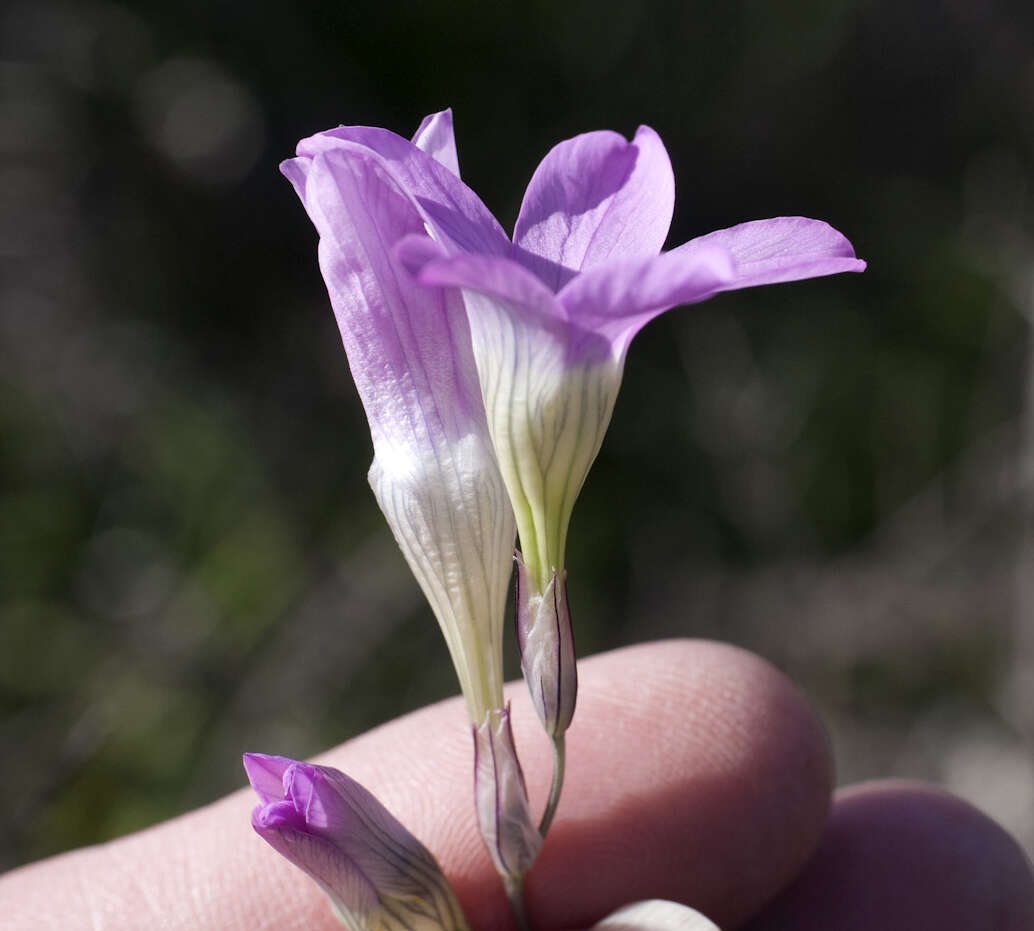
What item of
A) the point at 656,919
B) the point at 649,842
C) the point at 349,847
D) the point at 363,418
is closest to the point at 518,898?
the point at 656,919

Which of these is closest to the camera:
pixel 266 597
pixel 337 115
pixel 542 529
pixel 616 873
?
pixel 542 529

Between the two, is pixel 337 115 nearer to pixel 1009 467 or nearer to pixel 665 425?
pixel 665 425

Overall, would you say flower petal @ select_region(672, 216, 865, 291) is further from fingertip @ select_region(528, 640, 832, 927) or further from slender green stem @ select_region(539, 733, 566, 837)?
fingertip @ select_region(528, 640, 832, 927)

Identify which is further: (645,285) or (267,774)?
(267,774)

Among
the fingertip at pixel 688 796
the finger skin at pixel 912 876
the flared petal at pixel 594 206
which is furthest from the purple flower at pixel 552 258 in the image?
the finger skin at pixel 912 876

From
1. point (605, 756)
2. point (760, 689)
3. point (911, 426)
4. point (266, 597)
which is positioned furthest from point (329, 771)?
point (911, 426)

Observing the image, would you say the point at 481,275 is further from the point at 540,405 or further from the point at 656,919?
the point at 656,919

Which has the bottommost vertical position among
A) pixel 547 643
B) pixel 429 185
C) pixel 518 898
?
pixel 518 898
